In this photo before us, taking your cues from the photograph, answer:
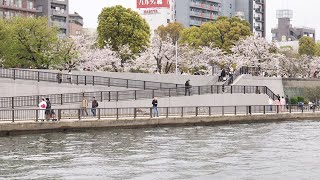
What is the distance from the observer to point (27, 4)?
103m

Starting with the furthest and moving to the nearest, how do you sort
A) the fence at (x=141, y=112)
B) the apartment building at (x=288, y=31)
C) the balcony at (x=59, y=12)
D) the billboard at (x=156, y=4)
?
the apartment building at (x=288, y=31) → the billboard at (x=156, y=4) → the balcony at (x=59, y=12) → the fence at (x=141, y=112)

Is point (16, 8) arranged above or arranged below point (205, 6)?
below

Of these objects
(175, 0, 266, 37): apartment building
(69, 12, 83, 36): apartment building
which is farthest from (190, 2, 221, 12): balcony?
(69, 12, 83, 36): apartment building

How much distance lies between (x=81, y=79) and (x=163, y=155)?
27.8 metres

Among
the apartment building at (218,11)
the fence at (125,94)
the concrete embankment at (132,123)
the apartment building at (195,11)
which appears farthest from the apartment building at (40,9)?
the concrete embankment at (132,123)

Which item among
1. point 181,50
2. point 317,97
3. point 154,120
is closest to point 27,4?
point 181,50

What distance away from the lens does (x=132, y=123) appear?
42531 mm

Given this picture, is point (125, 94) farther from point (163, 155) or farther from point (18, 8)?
point (18, 8)

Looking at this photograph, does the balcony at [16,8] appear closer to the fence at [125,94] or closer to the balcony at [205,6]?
the balcony at [205,6]

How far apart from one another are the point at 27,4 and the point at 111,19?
3107 cm

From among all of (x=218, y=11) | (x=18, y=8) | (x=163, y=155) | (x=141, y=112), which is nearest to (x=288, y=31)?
(x=218, y=11)

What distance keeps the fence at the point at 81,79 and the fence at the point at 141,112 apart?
6.57m

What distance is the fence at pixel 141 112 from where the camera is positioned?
40.8 m

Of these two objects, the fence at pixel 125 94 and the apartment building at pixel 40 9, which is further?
the apartment building at pixel 40 9
